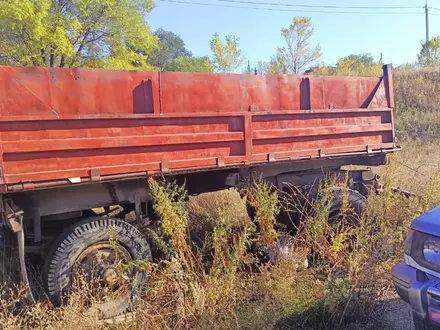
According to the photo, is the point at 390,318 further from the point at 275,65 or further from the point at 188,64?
the point at 188,64

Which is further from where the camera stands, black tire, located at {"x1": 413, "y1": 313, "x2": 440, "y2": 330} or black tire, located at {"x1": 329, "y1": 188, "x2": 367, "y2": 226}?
black tire, located at {"x1": 329, "y1": 188, "x2": 367, "y2": 226}

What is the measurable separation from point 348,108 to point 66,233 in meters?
3.91

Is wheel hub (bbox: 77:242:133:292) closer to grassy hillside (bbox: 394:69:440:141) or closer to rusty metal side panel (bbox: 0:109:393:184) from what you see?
rusty metal side panel (bbox: 0:109:393:184)

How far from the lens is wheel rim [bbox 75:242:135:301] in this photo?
4031 mm

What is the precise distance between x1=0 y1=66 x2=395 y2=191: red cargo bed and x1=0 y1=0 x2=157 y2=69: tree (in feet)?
51.8

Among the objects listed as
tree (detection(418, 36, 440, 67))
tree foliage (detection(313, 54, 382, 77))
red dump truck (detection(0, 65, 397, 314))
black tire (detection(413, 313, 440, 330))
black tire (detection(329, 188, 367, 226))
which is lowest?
black tire (detection(413, 313, 440, 330))

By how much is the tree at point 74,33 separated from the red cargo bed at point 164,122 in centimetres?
1578

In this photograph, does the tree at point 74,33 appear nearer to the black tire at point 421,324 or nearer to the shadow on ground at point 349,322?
the shadow on ground at point 349,322

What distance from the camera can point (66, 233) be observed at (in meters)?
4.17

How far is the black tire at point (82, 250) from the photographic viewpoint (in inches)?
160

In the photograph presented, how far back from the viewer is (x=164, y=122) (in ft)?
14.5

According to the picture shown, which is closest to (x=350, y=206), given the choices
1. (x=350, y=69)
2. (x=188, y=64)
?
(x=350, y=69)

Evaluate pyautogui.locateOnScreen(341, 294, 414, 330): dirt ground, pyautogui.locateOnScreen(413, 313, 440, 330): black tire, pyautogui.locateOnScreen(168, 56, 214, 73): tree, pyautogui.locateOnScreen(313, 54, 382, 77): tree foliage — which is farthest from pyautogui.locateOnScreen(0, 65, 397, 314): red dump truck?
pyautogui.locateOnScreen(168, 56, 214, 73): tree

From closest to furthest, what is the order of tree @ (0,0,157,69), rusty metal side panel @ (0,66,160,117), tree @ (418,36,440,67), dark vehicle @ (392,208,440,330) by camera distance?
dark vehicle @ (392,208,440,330) → rusty metal side panel @ (0,66,160,117) → tree @ (0,0,157,69) → tree @ (418,36,440,67)
